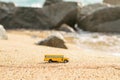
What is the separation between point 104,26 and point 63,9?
4241 millimetres

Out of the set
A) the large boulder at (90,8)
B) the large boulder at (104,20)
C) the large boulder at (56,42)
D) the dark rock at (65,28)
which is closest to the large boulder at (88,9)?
the large boulder at (90,8)

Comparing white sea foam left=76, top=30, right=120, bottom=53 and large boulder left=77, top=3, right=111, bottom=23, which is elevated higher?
large boulder left=77, top=3, right=111, bottom=23

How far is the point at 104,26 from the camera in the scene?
3497 centimetres

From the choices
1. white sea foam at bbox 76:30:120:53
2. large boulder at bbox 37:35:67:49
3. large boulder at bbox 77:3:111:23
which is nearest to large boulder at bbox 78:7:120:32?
large boulder at bbox 77:3:111:23

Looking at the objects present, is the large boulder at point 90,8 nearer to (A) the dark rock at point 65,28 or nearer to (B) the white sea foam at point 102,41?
(A) the dark rock at point 65,28

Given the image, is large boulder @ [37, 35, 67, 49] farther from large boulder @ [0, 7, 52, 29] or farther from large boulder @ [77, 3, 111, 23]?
large boulder @ [0, 7, 52, 29]

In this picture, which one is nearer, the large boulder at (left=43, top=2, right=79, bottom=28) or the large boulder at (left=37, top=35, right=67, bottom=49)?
the large boulder at (left=37, top=35, right=67, bottom=49)

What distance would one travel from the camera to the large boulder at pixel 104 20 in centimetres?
3453

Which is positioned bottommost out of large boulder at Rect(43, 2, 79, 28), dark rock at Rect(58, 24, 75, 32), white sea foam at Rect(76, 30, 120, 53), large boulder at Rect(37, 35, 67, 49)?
white sea foam at Rect(76, 30, 120, 53)

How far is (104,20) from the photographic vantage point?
3525 cm

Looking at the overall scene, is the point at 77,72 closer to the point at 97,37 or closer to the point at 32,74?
the point at 32,74

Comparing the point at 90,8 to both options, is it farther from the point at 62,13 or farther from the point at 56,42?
the point at 56,42

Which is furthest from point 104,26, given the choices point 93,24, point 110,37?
point 110,37

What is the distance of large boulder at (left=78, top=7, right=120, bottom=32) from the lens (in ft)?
113
